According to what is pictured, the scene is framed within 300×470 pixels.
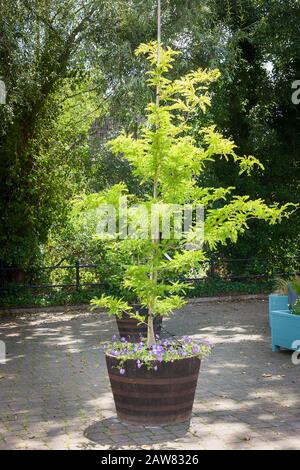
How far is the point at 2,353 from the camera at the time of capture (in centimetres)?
1063

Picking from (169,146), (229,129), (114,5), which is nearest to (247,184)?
(229,129)

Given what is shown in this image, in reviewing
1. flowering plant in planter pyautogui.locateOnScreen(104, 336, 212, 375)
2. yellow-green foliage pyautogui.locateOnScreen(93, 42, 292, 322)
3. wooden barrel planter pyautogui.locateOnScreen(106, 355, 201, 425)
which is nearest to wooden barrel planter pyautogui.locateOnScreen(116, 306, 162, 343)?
yellow-green foliage pyautogui.locateOnScreen(93, 42, 292, 322)

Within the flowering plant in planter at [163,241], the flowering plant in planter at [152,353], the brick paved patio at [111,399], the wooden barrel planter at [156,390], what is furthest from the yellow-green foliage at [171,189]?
the brick paved patio at [111,399]

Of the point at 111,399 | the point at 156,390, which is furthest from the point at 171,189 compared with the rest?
the point at 111,399

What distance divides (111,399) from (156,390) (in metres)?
1.53

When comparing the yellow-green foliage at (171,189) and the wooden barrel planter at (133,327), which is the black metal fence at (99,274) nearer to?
the wooden barrel planter at (133,327)

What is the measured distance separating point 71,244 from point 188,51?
598cm

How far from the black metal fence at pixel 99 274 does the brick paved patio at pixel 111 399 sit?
3.31 m

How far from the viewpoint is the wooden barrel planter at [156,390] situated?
6.14 m

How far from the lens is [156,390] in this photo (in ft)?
20.1

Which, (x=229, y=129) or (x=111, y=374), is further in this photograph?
(x=229, y=129)

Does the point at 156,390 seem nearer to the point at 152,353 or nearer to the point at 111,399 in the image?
the point at 152,353
